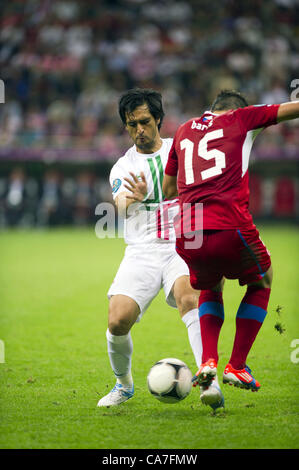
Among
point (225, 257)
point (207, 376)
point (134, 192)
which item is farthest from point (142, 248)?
point (207, 376)

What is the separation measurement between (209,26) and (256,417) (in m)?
20.8

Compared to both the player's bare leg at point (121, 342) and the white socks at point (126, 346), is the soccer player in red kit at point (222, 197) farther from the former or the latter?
the player's bare leg at point (121, 342)

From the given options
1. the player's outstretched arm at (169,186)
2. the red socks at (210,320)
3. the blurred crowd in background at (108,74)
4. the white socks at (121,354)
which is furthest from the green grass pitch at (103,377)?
the blurred crowd in background at (108,74)

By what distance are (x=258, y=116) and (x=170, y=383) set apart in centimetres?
171

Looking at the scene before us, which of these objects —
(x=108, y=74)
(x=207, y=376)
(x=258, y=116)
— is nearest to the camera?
(x=207, y=376)

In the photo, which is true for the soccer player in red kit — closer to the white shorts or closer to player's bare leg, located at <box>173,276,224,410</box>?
player's bare leg, located at <box>173,276,224,410</box>

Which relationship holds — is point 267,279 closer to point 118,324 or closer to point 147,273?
point 147,273

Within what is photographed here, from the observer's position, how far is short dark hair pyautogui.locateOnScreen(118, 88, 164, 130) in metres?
4.73

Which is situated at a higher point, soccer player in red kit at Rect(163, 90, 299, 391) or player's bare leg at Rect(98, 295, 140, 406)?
soccer player in red kit at Rect(163, 90, 299, 391)

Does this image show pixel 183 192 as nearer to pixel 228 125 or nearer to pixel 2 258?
pixel 228 125

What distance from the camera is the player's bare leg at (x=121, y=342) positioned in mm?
4398

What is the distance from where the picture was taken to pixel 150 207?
4.80 metres

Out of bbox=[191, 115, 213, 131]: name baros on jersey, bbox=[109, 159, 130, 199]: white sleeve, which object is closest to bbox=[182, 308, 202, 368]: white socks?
bbox=[109, 159, 130, 199]: white sleeve

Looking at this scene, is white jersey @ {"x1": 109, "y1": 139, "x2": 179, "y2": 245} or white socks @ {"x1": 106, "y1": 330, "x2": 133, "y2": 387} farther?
white jersey @ {"x1": 109, "y1": 139, "x2": 179, "y2": 245}
